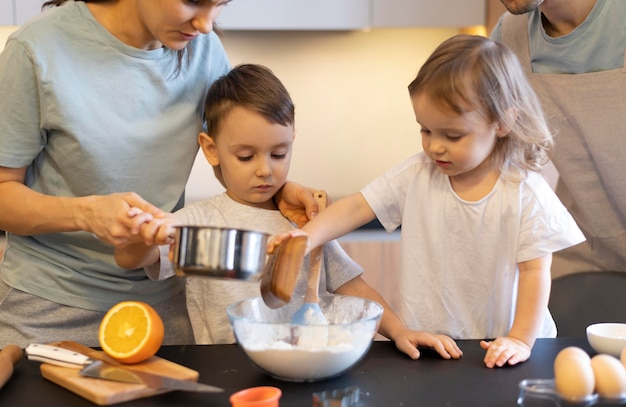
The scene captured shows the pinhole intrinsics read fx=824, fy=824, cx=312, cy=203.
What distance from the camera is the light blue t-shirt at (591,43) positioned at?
183 centimetres

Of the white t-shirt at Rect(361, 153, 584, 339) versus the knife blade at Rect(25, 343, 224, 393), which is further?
the white t-shirt at Rect(361, 153, 584, 339)

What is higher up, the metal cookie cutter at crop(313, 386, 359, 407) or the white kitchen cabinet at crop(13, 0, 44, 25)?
the white kitchen cabinet at crop(13, 0, 44, 25)

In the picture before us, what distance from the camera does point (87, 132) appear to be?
146 centimetres

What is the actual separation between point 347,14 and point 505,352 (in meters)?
2.01

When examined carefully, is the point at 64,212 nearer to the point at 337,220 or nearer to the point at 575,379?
the point at 337,220

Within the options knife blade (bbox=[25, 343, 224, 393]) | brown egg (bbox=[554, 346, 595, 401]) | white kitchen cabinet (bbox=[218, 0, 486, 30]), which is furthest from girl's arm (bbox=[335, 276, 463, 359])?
white kitchen cabinet (bbox=[218, 0, 486, 30])

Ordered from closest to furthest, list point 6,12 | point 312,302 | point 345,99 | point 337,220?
point 312,302 → point 337,220 → point 6,12 → point 345,99

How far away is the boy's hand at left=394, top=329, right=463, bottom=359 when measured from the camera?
1288 mm

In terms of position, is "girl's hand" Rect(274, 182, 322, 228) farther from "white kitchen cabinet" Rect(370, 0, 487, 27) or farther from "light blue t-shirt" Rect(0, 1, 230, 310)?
"white kitchen cabinet" Rect(370, 0, 487, 27)

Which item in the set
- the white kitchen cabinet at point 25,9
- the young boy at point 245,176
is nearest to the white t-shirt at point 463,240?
the young boy at point 245,176

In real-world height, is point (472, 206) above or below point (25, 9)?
below

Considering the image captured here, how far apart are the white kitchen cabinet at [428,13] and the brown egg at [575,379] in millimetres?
2182

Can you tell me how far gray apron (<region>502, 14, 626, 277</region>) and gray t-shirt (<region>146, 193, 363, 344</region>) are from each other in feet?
2.20

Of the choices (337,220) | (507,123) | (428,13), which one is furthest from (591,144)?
(428,13)
